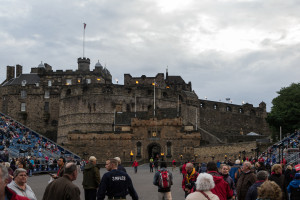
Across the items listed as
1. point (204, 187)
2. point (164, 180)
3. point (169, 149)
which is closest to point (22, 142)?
point (169, 149)

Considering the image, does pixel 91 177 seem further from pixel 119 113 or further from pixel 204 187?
pixel 119 113

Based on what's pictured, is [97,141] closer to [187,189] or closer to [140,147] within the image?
[140,147]

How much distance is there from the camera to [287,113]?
54812 mm

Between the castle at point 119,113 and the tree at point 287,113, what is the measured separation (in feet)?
29.4

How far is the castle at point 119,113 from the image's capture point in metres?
56.7

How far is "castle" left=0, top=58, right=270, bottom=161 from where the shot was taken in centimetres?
5666

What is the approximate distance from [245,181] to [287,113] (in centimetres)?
4701

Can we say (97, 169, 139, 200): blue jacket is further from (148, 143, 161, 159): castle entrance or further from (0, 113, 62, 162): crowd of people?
(148, 143, 161, 159): castle entrance

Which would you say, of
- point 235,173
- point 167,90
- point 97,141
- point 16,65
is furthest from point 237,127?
point 235,173

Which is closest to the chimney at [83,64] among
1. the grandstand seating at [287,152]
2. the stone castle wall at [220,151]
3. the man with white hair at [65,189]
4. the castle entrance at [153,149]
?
the castle entrance at [153,149]

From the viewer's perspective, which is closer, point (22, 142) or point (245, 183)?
point (245, 183)

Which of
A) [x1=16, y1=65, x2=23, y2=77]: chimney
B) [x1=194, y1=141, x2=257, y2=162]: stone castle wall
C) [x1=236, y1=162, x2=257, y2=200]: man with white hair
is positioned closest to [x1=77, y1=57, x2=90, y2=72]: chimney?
[x1=16, y1=65, x2=23, y2=77]: chimney

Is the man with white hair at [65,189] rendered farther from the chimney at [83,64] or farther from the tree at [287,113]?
the chimney at [83,64]

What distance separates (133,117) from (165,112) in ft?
13.8
